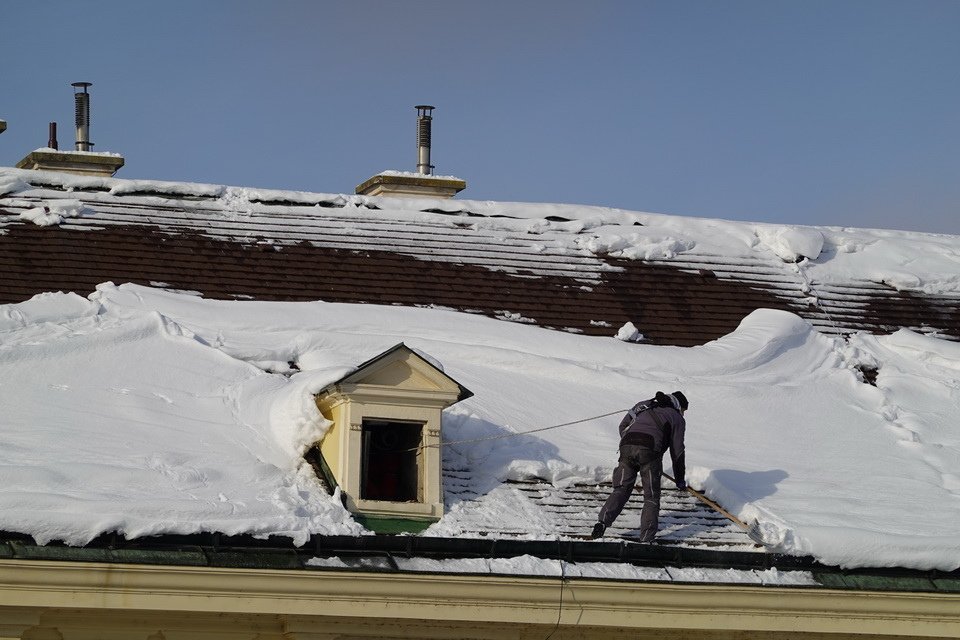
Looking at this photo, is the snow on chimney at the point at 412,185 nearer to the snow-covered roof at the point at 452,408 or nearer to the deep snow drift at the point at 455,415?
the snow-covered roof at the point at 452,408

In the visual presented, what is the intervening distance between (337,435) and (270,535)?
1.26 m

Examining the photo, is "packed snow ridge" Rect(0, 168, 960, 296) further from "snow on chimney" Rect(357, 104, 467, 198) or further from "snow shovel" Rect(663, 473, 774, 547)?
"snow shovel" Rect(663, 473, 774, 547)

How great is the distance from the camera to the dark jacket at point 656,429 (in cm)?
1011

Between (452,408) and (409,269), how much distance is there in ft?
10.4

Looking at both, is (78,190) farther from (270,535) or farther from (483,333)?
(270,535)

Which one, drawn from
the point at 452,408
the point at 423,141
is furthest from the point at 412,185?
the point at 452,408

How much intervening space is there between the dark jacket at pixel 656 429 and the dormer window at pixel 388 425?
1219 mm

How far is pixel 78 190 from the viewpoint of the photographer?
47.8ft

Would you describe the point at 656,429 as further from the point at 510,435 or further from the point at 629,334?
the point at 629,334

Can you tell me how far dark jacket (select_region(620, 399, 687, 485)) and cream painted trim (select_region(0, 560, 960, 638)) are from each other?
1142mm

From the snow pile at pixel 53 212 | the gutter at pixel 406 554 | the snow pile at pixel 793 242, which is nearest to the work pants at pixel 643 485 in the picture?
the gutter at pixel 406 554

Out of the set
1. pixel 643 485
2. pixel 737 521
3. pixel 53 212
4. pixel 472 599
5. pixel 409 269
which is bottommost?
pixel 472 599

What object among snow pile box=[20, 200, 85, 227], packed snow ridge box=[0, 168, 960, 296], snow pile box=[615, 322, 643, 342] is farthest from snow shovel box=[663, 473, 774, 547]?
snow pile box=[20, 200, 85, 227]

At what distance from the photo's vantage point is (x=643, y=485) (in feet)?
32.8
